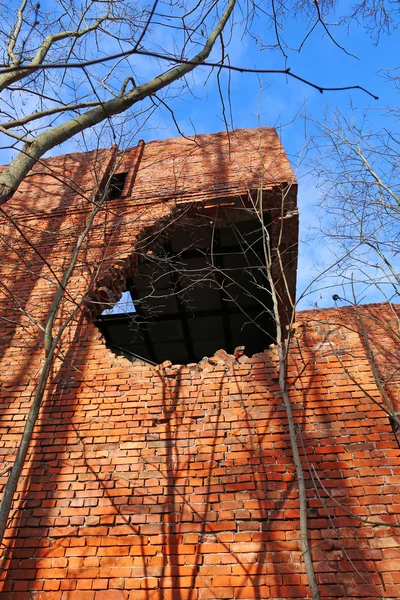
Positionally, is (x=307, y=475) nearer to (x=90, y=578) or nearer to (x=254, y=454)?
(x=254, y=454)

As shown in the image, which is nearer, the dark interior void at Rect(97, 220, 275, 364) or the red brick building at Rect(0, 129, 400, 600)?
the red brick building at Rect(0, 129, 400, 600)

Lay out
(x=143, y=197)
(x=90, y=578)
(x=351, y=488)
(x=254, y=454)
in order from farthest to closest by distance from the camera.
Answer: (x=143, y=197) → (x=254, y=454) → (x=351, y=488) → (x=90, y=578)

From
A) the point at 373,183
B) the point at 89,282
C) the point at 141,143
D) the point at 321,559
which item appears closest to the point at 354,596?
the point at 321,559

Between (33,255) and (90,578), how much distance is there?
4320mm

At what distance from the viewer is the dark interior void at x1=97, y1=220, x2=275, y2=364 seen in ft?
26.1

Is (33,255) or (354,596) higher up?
(33,255)

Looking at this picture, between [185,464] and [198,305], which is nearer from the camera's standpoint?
[185,464]

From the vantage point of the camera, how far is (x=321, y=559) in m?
3.17

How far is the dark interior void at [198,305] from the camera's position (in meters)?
7.94

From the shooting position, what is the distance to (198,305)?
29.3ft

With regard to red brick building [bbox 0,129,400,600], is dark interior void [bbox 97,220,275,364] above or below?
above

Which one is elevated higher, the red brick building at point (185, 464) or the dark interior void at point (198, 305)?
the dark interior void at point (198, 305)

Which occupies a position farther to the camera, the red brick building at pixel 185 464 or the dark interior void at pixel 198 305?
the dark interior void at pixel 198 305

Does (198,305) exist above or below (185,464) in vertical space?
above
